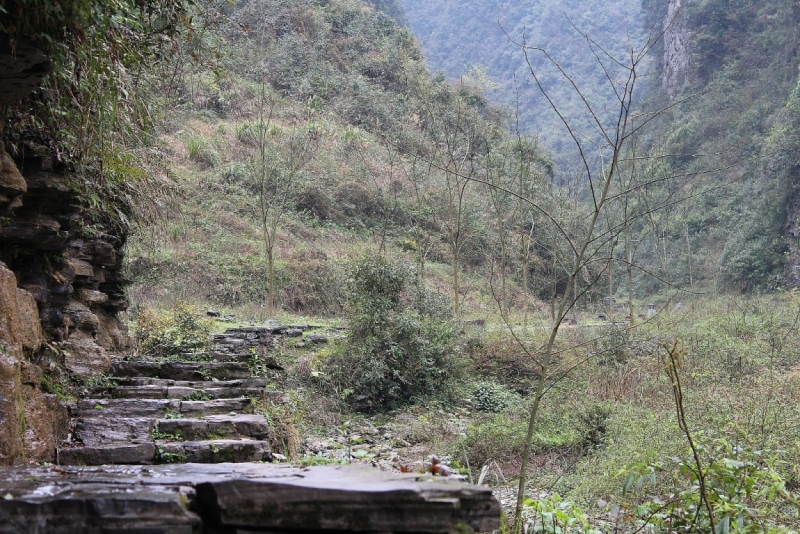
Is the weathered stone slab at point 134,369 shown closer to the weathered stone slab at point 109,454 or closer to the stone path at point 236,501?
the weathered stone slab at point 109,454

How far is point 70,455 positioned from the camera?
11.9 ft

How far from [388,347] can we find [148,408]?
7.55 m

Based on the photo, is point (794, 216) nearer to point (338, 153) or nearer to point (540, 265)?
point (540, 265)

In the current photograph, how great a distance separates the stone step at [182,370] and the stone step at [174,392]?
0.58 m

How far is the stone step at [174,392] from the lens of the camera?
16.5 feet

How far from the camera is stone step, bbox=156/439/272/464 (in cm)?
386

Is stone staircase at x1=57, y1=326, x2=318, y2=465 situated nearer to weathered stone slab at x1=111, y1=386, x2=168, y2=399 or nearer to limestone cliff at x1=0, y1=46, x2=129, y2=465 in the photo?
weathered stone slab at x1=111, y1=386, x2=168, y2=399

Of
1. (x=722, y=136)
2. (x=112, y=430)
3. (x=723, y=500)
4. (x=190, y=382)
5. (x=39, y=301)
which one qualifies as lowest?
(x=723, y=500)

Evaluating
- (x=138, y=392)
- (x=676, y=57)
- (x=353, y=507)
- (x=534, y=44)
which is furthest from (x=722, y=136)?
(x=353, y=507)

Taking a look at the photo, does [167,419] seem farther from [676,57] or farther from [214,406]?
[676,57]

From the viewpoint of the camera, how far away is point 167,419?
441 cm

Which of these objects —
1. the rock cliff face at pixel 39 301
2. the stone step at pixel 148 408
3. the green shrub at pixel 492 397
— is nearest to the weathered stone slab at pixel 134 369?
the rock cliff face at pixel 39 301

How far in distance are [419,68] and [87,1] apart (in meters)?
37.4

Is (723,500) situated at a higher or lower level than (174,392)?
lower
